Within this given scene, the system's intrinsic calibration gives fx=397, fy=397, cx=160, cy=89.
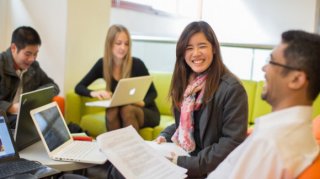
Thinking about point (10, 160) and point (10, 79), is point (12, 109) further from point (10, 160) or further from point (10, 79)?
point (10, 160)

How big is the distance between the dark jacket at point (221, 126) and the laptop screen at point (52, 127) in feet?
1.99

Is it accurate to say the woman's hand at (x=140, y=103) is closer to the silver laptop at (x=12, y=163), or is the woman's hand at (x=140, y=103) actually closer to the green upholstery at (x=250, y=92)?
the green upholstery at (x=250, y=92)

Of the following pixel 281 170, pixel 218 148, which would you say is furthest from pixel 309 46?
pixel 218 148

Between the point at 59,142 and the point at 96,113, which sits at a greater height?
the point at 59,142

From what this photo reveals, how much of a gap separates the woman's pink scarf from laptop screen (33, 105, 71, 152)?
602 mm

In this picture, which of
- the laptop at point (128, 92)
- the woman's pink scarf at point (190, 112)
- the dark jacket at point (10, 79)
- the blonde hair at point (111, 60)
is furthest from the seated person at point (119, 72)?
the woman's pink scarf at point (190, 112)

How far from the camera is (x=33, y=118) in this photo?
1.85 m

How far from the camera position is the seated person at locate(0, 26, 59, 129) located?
8.86 ft

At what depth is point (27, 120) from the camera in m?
1.93

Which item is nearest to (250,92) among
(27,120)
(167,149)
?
(167,149)

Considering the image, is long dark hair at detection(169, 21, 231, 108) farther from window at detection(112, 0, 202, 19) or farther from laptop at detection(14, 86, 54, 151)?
window at detection(112, 0, 202, 19)

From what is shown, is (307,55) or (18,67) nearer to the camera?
(307,55)

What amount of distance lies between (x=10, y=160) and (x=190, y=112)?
876 millimetres

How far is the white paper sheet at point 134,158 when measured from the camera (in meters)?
1.64
